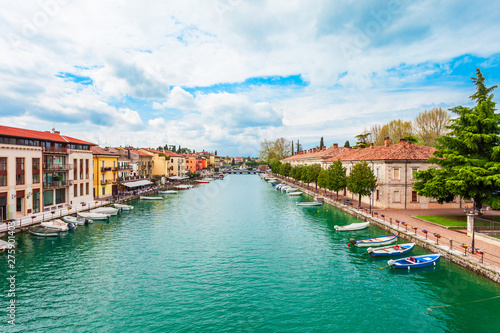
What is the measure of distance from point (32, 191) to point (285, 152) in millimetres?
145583

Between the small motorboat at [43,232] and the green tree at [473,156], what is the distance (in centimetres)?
4516

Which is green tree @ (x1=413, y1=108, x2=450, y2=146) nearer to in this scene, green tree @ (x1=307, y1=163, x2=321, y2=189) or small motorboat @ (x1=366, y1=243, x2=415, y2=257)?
green tree @ (x1=307, y1=163, x2=321, y2=189)

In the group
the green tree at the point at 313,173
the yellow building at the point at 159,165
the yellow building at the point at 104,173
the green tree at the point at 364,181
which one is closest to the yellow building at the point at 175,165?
the yellow building at the point at 159,165

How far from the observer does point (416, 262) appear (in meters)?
23.1

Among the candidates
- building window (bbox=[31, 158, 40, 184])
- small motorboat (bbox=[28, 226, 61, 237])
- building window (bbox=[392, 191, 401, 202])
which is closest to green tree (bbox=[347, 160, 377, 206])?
building window (bbox=[392, 191, 401, 202])

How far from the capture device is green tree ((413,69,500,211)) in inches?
1113

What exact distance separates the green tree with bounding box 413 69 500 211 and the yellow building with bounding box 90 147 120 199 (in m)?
60.4

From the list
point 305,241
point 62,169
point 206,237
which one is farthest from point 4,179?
point 305,241

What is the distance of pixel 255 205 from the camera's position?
5862 cm

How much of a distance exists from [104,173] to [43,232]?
31.2 metres

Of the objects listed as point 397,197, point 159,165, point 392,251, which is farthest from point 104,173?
point 397,197

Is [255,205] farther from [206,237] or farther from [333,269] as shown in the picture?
[333,269]

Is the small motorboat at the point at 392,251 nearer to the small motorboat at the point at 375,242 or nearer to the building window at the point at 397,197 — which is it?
the small motorboat at the point at 375,242

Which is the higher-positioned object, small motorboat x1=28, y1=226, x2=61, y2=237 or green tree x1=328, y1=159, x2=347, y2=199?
green tree x1=328, y1=159, x2=347, y2=199
